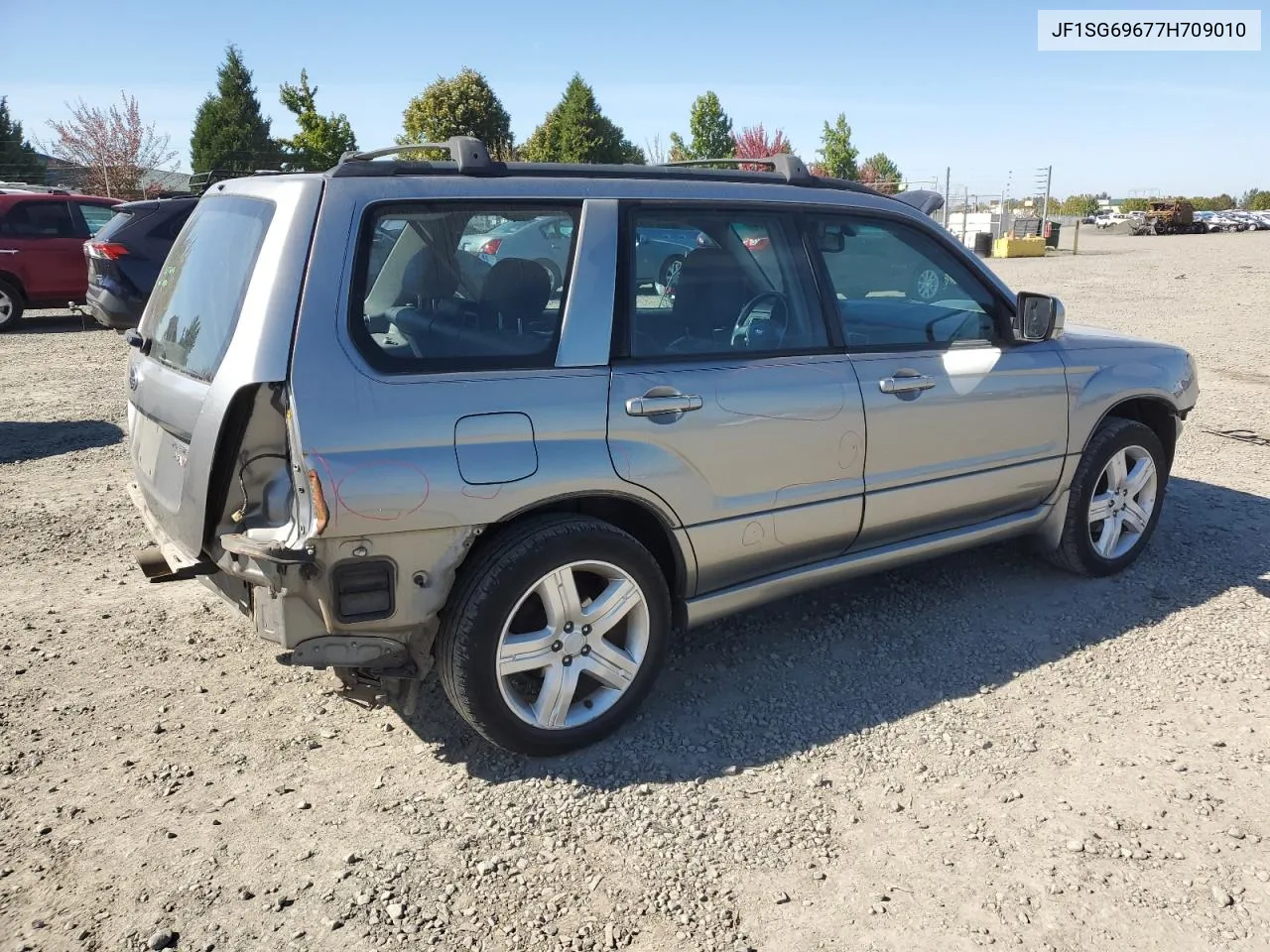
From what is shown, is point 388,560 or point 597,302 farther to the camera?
point 597,302

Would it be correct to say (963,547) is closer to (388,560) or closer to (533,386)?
(533,386)

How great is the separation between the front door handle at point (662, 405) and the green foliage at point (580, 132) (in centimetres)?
3858

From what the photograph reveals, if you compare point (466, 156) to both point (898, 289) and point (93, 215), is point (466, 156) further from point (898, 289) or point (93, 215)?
point (93, 215)

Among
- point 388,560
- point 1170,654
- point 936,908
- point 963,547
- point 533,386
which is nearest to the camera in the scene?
point 936,908

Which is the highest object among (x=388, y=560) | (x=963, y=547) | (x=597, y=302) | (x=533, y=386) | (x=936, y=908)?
(x=597, y=302)

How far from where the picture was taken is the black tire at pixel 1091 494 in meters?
4.60

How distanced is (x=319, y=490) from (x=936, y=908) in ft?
6.63

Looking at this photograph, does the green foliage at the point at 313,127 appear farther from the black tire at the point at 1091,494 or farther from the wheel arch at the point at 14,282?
the black tire at the point at 1091,494

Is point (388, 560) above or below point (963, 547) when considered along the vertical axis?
above

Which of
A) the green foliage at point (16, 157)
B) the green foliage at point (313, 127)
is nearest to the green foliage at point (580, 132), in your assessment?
the green foliage at point (313, 127)

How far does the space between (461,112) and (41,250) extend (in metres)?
29.4

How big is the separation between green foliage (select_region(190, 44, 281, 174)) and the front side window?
1367 inches

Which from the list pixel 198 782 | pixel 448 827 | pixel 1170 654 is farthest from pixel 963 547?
pixel 198 782

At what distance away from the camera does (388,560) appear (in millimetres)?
2918
